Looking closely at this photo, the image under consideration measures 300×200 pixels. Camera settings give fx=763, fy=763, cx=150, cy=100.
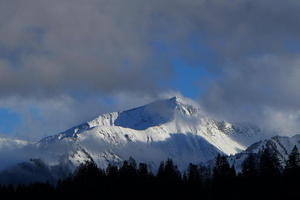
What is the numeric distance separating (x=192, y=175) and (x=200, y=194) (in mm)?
9058

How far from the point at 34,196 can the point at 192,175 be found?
122ft

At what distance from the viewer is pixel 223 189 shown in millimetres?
136125

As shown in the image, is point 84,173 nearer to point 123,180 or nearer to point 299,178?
point 123,180

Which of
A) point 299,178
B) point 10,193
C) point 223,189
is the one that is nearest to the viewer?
point 299,178

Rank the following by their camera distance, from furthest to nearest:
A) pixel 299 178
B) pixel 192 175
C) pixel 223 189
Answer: pixel 192 175 < pixel 223 189 < pixel 299 178

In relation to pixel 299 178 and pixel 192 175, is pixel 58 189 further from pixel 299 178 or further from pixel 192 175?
pixel 299 178

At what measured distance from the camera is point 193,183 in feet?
460

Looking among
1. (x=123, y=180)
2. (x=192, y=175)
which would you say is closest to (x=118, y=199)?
(x=123, y=180)

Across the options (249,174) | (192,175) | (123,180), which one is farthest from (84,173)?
(249,174)

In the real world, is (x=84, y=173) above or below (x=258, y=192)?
above

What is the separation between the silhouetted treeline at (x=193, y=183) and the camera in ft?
423

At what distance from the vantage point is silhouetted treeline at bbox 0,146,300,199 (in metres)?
129

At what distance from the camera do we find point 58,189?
159750 millimetres

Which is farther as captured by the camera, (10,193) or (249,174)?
(10,193)
